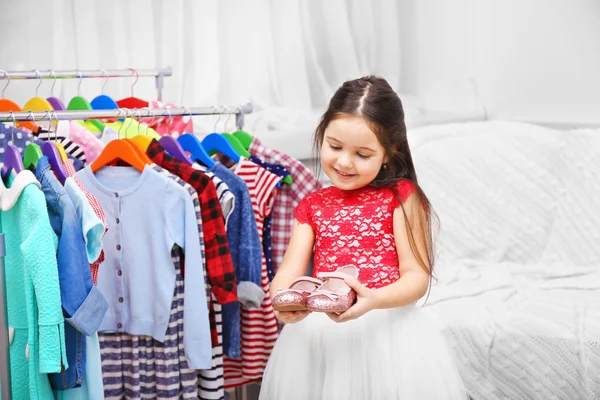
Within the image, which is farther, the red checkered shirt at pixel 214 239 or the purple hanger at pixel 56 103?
the purple hanger at pixel 56 103

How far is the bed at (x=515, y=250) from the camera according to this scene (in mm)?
2557

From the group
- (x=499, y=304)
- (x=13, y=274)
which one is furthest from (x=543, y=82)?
(x=13, y=274)

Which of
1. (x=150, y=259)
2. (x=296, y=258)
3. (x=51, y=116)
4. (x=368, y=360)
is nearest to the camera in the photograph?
(x=368, y=360)

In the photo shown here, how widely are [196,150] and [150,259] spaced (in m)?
0.41

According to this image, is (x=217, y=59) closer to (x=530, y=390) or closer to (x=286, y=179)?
(x=286, y=179)

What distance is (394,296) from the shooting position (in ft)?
5.54

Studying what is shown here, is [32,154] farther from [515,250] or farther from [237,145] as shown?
[515,250]

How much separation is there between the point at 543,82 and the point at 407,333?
209 centimetres

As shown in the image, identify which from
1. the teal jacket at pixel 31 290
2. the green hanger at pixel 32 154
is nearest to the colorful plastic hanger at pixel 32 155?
the green hanger at pixel 32 154

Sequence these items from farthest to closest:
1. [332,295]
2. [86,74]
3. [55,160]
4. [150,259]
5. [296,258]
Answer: [86,74]
[150,259]
[55,160]
[296,258]
[332,295]

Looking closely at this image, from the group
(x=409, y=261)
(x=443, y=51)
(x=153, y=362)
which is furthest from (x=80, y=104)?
(x=443, y=51)

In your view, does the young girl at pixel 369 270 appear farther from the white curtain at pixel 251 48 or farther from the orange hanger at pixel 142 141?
the white curtain at pixel 251 48

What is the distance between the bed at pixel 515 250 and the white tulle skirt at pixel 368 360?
883mm

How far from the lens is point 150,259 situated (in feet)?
7.30
